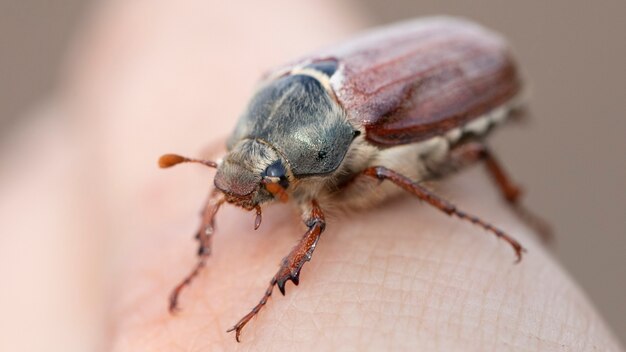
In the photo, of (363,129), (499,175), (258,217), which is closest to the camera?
(258,217)

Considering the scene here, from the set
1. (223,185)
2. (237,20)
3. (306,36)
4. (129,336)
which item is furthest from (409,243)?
(237,20)

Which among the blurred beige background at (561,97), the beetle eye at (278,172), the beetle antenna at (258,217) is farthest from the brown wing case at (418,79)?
the blurred beige background at (561,97)

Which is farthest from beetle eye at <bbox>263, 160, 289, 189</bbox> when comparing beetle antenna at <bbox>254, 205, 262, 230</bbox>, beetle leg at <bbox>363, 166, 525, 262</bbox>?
beetle leg at <bbox>363, 166, 525, 262</bbox>

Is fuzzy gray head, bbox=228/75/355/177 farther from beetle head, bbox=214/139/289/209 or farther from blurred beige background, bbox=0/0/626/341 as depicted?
blurred beige background, bbox=0/0/626/341

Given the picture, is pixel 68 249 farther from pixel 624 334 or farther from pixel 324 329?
pixel 624 334

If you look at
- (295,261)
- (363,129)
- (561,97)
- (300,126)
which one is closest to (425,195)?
(363,129)

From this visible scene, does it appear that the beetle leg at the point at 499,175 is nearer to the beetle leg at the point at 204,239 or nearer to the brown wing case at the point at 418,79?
the brown wing case at the point at 418,79

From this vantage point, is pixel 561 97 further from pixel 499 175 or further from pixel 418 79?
pixel 418 79
